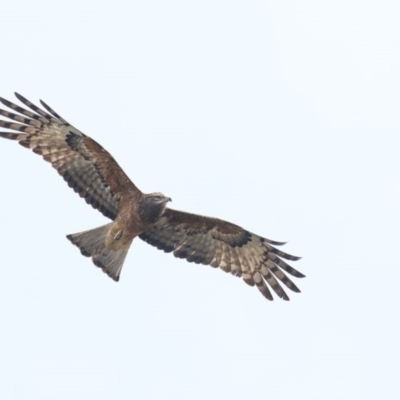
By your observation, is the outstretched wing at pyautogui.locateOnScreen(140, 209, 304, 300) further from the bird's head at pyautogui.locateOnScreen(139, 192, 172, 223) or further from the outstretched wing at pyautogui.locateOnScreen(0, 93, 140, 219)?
the outstretched wing at pyautogui.locateOnScreen(0, 93, 140, 219)

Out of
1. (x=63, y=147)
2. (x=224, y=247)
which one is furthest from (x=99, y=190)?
(x=224, y=247)

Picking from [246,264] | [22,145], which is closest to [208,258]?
[246,264]

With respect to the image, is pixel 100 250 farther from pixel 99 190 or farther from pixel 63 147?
pixel 63 147

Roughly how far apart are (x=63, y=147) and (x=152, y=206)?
171 centimetres

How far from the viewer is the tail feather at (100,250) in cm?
1964

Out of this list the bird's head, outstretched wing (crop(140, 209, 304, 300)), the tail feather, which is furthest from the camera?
outstretched wing (crop(140, 209, 304, 300))

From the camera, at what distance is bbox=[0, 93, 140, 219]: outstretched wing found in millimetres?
19641

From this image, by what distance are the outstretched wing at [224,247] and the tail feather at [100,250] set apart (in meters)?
0.82

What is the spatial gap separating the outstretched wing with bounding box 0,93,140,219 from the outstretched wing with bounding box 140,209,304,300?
1.03 metres

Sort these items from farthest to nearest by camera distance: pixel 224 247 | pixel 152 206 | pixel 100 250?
pixel 224 247, pixel 100 250, pixel 152 206

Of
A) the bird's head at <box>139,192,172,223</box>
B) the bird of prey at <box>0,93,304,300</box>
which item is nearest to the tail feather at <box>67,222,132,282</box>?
the bird of prey at <box>0,93,304,300</box>

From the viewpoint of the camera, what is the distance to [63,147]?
19.7 meters

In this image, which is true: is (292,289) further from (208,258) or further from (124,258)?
(124,258)

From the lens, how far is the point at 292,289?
20.9 metres
